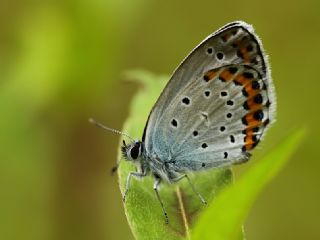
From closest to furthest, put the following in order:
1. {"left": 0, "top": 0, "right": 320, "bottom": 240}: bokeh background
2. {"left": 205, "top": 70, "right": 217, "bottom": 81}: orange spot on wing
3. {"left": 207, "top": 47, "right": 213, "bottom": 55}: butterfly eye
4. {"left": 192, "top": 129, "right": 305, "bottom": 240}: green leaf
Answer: {"left": 192, "top": 129, "right": 305, "bottom": 240}: green leaf → {"left": 207, "top": 47, "right": 213, "bottom": 55}: butterfly eye → {"left": 205, "top": 70, "right": 217, "bottom": 81}: orange spot on wing → {"left": 0, "top": 0, "right": 320, "bottom": 240}: bokeh background

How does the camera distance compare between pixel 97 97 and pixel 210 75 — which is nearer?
pixel 210 75

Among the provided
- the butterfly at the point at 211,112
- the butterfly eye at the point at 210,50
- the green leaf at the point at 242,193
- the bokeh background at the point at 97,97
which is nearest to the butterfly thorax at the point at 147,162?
the butterfly at the point at 211,112

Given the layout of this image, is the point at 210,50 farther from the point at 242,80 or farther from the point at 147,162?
the point at 147,162

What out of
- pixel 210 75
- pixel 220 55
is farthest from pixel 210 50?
pixel 210 75

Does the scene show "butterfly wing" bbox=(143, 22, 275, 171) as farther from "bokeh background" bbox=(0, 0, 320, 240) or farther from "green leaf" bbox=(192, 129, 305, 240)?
"green leaf" bbox=(192, 129, 305, 240)

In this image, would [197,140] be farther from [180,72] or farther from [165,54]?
[165,54]

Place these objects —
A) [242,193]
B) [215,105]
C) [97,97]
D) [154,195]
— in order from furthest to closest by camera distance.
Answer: [97,97] → [215,105] → [154,195] → [242,193]

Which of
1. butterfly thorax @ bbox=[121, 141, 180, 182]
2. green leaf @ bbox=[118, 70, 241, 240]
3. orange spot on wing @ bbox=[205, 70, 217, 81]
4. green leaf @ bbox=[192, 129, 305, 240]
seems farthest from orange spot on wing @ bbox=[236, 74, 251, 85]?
green leaf @ bbox=[192, 129, 305, 240]
